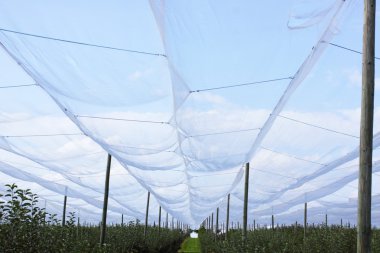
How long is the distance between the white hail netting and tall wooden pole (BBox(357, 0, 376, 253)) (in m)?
0.60

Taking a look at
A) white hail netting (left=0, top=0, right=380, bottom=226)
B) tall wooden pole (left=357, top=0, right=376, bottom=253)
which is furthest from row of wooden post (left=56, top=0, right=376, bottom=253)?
white hail netting (left=0, top=0, right=380, bottom=226)

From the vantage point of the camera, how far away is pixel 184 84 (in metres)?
5.20

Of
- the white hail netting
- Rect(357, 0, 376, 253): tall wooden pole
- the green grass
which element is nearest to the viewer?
the green grass

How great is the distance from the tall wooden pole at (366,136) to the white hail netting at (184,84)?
1.96 feet

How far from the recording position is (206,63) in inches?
190

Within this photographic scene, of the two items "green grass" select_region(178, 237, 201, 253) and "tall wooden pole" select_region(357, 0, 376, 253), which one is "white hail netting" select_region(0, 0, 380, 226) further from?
"green grass" select_region(178, 237, 201, 253)

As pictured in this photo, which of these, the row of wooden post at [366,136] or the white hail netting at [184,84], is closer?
the row of wooden post at [366,136]

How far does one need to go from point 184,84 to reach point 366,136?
2083 mm

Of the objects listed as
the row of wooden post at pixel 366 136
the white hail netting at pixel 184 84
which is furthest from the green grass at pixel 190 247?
the white hail netting at pixel 184 84

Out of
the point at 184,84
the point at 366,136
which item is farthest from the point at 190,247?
the point at 184,84

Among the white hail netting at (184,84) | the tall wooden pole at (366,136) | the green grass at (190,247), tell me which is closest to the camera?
the green grass at (190,247)

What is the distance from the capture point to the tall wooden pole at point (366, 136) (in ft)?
12.2

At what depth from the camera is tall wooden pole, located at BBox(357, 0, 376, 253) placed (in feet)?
12.2

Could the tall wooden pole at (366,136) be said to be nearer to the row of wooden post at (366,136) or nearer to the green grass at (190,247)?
the row of wooden post at (366,136)
